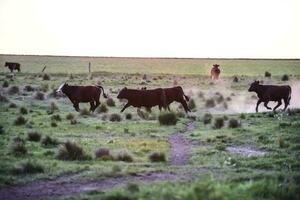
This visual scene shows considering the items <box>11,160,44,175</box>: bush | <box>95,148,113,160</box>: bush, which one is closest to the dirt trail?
<box>11,160,44,175</box>: bush

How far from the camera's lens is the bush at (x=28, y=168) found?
14477 millimetres

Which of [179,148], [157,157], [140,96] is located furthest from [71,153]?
[140,96]

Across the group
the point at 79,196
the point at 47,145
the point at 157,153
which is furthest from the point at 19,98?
the point at 79,196

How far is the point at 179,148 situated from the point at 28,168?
5931 millimetres

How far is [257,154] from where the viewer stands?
1736 cm

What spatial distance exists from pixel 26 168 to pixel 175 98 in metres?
17.3

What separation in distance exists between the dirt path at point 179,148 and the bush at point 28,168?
3621mm

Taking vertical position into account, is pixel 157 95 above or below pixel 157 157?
above

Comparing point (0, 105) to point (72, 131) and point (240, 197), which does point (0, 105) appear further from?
point (240, 197)

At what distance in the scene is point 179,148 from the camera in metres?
18.9

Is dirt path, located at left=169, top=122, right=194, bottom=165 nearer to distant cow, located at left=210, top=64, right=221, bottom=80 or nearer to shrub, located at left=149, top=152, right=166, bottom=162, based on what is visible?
shrub, located at left=149, top=152, right=166, bottom=162

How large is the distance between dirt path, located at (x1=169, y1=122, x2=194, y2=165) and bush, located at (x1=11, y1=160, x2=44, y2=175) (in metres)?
3.62

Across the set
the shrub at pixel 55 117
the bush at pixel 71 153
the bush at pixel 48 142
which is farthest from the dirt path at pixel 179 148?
the shrub at pixel 55 117

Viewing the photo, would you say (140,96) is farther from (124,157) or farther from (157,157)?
(157,157)
